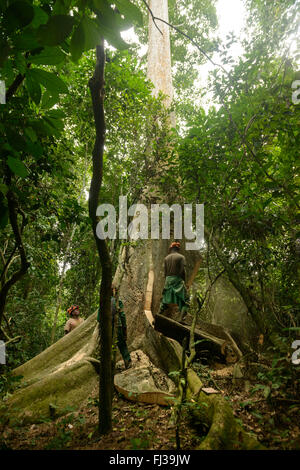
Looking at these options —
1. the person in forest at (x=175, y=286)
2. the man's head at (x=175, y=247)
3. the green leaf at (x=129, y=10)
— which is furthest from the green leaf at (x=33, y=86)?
the man's head at (x=175, y=247)

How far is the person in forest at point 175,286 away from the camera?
16.4 feet

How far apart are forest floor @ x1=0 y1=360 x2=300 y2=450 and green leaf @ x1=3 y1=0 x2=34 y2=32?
8.36 ft

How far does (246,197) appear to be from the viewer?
435cm

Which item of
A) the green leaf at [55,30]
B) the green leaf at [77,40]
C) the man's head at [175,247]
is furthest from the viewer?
the man's head at [175,247]

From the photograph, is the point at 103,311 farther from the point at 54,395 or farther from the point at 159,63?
the point at 159,63

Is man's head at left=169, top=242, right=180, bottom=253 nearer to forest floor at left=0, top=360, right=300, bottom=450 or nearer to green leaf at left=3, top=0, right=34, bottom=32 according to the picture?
forest floor at left=0, top=360, right=300, bottom=450

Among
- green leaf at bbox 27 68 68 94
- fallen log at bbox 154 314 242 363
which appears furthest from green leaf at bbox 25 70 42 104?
fallen log at bbox 154 314 242 363

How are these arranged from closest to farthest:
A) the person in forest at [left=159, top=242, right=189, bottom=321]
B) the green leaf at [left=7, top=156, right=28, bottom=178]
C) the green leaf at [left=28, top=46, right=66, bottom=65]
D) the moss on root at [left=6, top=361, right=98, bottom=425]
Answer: the green leaf at [left=28, top=46, right=66, bottom=65]
the green leaf at [left=7, top=156, right=28, bottom=178]
the moss on root at [left=6, top=361, right=98, bottom=425]
the person in forest at [left=159, top=242, right=189, bottom=321]

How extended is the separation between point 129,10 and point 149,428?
3297 mm

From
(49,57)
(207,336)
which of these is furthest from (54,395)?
(49,57)

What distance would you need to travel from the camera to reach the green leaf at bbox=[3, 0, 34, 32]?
0.74 m

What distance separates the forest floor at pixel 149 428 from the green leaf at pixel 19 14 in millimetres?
2550

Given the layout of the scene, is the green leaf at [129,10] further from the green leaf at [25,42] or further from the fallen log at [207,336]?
the fallen log at [207,336]
